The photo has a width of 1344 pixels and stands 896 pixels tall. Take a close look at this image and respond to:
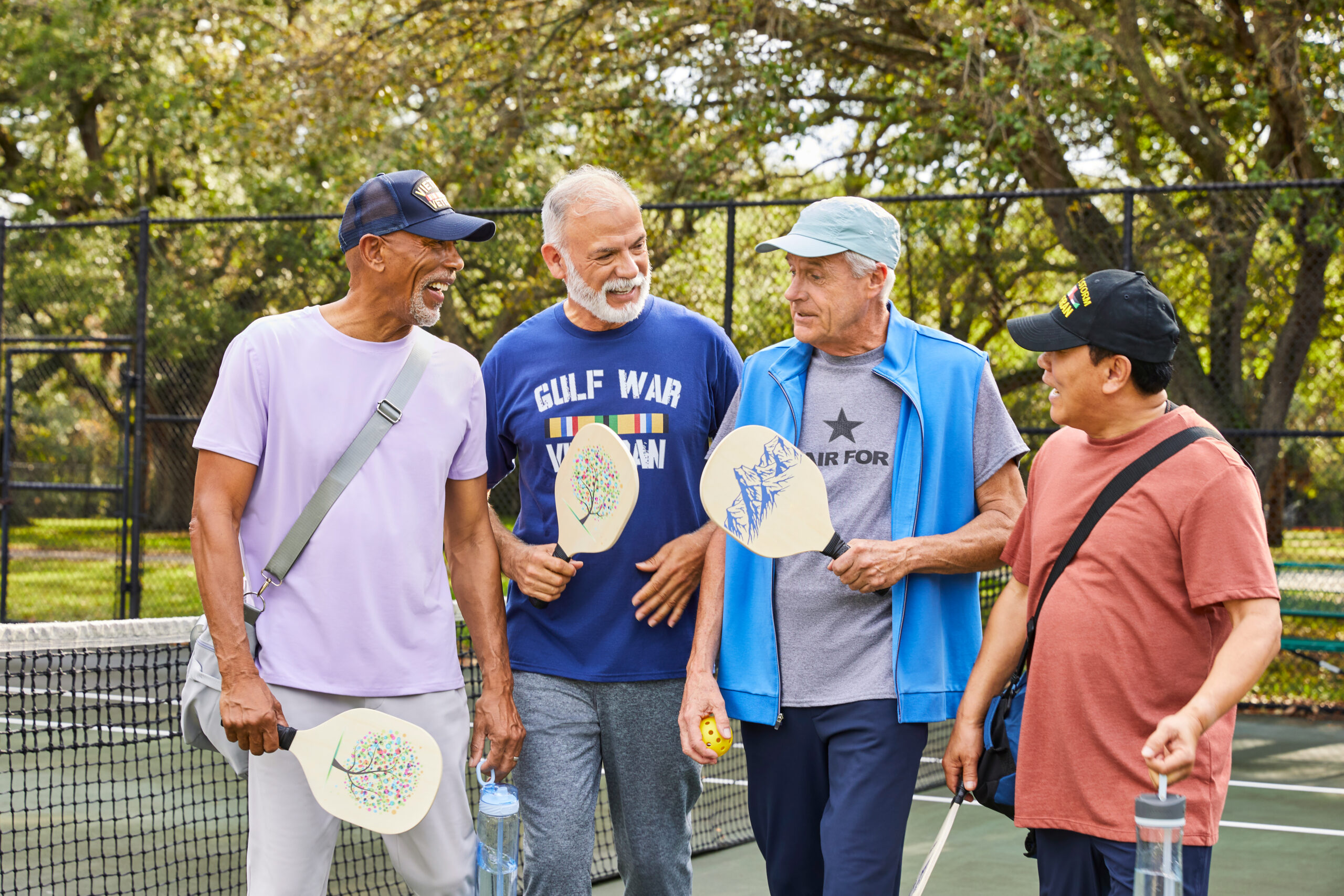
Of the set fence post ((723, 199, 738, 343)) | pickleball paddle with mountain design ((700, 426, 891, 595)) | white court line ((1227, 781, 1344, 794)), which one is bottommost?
white court line ((1227, 781, 1344, 794))

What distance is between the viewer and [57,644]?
4.58 metres

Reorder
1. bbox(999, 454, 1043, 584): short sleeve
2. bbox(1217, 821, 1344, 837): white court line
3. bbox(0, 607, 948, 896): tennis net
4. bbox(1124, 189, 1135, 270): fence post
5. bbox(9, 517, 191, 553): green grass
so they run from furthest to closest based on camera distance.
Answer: bbox(9, 517, 191, 553): green grass
bbox(1124, 189, 1135, 270): fence post
bbox(1217, 821, 1344, 837): white court line
bbox(0, 607, 948, 896): tennis net
bbox(999, 454, 1043, 584): short sleeve

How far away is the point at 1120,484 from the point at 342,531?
166 cm

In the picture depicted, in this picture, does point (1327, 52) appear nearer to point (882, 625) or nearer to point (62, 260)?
point (882, 625)

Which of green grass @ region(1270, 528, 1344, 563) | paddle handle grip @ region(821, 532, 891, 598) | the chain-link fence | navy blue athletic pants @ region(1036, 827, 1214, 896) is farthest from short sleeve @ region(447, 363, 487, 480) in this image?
green grass @ region(1270, 528, 1344, 563)

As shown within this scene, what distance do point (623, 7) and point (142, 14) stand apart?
22.2 ft

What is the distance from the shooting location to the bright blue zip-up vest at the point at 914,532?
9.89ft

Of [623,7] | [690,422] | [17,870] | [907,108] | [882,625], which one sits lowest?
[17,870]

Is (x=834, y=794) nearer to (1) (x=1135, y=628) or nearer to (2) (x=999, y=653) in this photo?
(2) (x=999, y=653)

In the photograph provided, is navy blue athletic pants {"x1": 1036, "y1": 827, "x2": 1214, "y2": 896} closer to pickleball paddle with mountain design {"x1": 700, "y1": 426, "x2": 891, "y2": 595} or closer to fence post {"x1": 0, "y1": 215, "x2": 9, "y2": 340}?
pickleball paddle with mountain design {"x1": 700, "y1": 426, "x2": 891, "y2": 595}

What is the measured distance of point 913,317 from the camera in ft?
32.7

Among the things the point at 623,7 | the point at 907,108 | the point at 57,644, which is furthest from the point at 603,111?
the point at 57,644

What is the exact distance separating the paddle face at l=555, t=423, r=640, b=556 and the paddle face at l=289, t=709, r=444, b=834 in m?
0.62

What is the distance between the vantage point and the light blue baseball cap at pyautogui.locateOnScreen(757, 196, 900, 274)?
3035 mm
